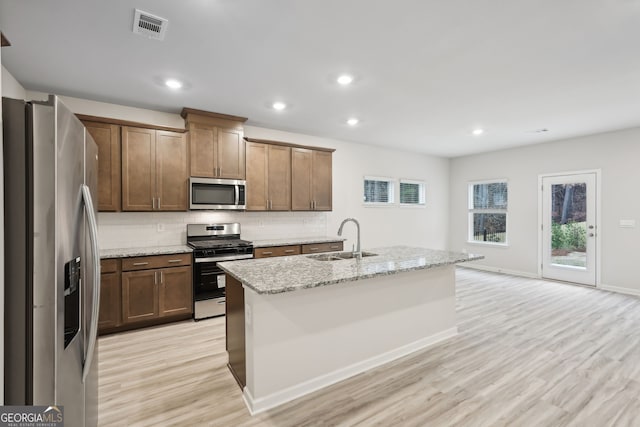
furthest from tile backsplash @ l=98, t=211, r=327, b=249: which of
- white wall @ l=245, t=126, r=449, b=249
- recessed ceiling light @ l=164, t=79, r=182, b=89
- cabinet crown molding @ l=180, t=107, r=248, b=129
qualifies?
recessed ceiling light @ l=164, t=79, r=182, b=89

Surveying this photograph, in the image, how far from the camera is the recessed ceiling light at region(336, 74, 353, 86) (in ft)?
9.68

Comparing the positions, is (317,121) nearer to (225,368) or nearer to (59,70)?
(59,70)

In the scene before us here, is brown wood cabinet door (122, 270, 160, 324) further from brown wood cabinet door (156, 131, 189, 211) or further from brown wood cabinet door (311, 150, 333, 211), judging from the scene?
brown wood cabinet door (311, 150, 333, 211)

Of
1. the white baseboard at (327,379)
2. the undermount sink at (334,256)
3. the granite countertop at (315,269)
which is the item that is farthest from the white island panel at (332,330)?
the undermount sink at (334,256)

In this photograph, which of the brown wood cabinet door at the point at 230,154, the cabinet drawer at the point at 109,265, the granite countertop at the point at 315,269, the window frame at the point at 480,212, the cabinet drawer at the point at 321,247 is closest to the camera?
the granite countertop at the point at 315,269

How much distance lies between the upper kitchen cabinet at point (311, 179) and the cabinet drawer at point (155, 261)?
5.69ft

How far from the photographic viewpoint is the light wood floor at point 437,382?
6.43 ft

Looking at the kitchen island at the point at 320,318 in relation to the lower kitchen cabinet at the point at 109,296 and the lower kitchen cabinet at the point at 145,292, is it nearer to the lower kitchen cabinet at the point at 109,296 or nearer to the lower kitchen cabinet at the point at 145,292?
the lower kitchen cabinet at the point at 145,292

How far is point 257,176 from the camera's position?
4.37m

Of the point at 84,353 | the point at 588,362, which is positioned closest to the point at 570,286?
the point at 588,362

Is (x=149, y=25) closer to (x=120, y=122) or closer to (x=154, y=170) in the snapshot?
(x=120, y=122)

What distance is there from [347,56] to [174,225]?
A: 3.01m

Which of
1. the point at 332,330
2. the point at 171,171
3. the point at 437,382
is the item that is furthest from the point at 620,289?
the point at 171,171

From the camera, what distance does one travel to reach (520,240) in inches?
239
